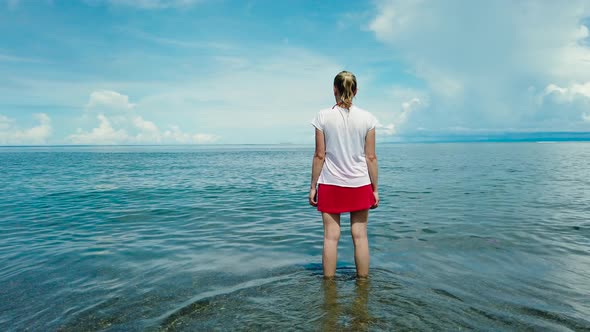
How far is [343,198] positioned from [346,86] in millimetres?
1679

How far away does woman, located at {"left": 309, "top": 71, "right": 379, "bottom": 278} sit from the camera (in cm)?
534

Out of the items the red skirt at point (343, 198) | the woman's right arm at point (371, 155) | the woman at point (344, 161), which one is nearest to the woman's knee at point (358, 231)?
the woman at point (344, 161)

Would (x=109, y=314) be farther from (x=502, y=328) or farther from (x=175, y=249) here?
(x=502, y=328)

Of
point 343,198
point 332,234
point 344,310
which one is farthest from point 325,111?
point 344,310

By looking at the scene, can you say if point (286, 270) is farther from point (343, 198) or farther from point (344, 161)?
point (344, 161)

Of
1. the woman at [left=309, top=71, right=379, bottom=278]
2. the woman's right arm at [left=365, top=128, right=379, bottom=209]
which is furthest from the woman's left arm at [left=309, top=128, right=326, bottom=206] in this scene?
the woman's right arm at [left=365, top=128, right=379, bottom=209]

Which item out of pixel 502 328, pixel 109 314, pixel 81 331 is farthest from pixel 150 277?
pixel 502 328

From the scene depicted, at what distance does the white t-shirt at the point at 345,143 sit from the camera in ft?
17.5

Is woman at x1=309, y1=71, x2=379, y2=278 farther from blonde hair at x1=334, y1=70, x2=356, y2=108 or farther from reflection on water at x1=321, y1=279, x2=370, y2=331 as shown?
reflection on water at x1=321, y1=279, x2=370, y2=331

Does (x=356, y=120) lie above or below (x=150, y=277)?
above

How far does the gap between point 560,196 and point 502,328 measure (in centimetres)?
1577

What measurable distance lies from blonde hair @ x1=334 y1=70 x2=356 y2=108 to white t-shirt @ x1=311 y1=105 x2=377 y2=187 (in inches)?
4.4

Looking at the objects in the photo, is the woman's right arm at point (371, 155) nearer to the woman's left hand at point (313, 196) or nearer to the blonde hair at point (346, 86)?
the blonde hair at point (346, 86)

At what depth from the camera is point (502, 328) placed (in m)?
4.43
